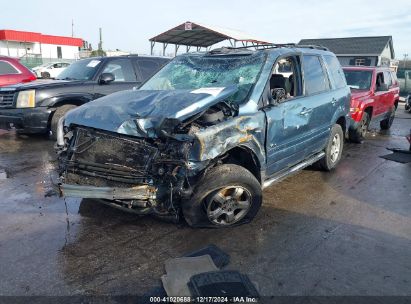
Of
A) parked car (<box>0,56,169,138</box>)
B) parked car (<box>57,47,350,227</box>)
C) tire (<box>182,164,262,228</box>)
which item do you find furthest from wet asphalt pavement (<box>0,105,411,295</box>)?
parked car (<box>0,56,169,138</box>)

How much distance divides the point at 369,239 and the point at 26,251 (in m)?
3.33

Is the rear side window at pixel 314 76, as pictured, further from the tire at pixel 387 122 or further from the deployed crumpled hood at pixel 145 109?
the tire at pixel 387 122

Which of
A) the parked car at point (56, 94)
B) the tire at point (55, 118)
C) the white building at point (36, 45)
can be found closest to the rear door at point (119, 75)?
the parked car at point (56, 94)

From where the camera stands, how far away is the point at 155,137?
343 cm

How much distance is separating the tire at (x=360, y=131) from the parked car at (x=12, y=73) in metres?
8.30

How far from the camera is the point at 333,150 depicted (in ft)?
19.9

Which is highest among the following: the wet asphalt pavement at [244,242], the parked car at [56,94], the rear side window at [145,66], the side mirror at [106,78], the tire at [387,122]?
the rear side window at [145,66]

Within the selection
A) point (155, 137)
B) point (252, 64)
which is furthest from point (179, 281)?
point (252, 64)

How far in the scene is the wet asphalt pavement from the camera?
297 centimetres

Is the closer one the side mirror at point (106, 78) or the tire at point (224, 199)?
the tire at point (224, 199)

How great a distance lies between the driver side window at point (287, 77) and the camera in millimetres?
4657

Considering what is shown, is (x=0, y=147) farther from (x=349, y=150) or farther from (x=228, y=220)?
(x=349, y=150)

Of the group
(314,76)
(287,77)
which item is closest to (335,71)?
(314,76)

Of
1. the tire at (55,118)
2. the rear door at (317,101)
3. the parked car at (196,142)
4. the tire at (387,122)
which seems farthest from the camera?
the tire at (387,122)
